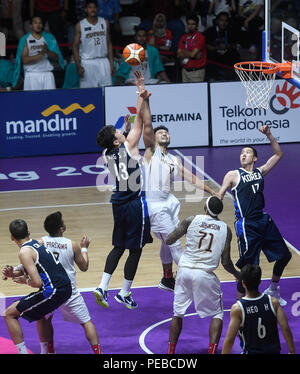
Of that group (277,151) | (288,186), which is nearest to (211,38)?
(288,186)

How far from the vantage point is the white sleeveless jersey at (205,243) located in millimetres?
7918

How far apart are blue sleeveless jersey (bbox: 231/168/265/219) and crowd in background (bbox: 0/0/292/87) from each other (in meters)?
9.49

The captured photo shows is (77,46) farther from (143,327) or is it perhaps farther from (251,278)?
(251,278)

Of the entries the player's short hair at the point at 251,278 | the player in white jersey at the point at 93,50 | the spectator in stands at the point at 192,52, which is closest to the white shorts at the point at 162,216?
the player's short hair at the point at 251,278

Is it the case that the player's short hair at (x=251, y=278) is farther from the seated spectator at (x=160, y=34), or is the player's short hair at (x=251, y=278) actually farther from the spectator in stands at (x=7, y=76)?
the seated spectator at (x=160, y=34)

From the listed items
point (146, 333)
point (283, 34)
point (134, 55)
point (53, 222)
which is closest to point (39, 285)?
point (53, 222)

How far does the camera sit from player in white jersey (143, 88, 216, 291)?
32.0 ft

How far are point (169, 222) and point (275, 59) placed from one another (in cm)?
336

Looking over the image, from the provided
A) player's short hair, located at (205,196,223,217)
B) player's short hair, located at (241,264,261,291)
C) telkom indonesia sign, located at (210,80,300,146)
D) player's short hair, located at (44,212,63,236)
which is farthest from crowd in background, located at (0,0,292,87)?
player's short hair, located at (241,264,261,291)

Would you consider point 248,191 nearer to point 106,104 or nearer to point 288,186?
point 288,186

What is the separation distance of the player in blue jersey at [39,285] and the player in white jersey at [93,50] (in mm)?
10620

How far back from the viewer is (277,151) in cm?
981

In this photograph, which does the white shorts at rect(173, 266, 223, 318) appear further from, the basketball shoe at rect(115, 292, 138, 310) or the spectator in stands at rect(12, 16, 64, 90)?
the spectator in stands at rect(12, 16, 64, 90)

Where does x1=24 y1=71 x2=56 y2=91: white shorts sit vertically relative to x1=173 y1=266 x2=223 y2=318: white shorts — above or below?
above
